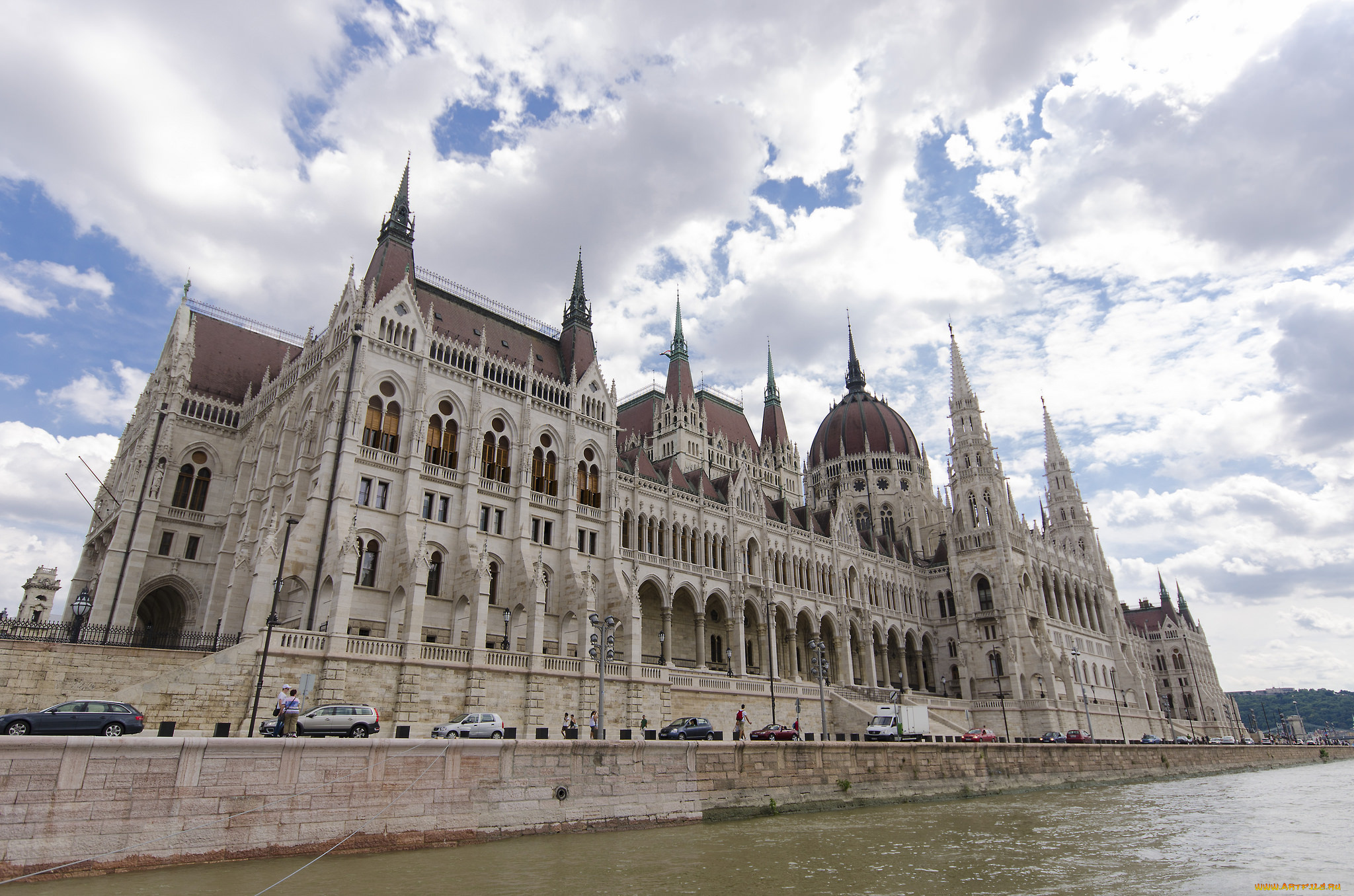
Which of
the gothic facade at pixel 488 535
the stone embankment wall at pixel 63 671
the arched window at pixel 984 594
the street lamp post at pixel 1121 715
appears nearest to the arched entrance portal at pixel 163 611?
the gothic facade at pixel 488 535

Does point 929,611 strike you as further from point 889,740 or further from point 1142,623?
point 1142,623

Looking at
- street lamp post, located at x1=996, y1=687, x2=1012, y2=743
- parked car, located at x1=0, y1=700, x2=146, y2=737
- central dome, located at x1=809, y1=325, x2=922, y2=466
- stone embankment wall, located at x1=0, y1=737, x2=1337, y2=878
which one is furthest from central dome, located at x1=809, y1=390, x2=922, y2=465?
A: parked car, located at x1=0, y1=700, x2=146, y2=737

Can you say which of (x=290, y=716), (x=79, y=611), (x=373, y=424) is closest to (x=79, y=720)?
(x=290, y=716)

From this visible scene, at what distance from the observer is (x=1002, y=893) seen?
15.0 m

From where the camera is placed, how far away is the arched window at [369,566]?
35.4m

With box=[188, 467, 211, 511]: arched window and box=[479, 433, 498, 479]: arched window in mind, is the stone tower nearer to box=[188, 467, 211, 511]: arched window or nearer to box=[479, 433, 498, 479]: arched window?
box=[188, 467, 211, 511]: arched window

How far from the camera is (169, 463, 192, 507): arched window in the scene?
4325 cm

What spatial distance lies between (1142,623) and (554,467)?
112 metres

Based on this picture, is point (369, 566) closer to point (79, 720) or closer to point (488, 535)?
point (488, 535)

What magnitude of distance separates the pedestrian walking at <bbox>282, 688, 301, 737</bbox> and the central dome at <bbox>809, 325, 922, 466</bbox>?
249 ft

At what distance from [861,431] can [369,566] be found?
68.2m

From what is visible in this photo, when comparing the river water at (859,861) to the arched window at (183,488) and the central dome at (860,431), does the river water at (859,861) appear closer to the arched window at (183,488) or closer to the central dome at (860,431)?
the arched window at (183,488)

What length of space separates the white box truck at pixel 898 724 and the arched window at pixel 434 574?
2226 centimetres

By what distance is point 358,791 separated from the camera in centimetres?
1800
